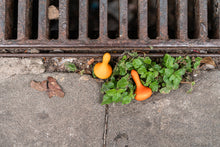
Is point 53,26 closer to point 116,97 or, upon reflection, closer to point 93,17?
point 93,17

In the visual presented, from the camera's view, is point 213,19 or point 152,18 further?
point 152,18

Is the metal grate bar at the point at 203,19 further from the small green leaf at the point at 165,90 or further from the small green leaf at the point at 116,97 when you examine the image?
the small green leaf at the point at 116,97

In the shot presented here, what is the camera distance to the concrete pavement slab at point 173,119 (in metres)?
1.92

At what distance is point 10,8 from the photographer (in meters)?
1.84

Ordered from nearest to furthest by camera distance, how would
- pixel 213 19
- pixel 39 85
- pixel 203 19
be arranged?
pixel 203 19
pixel 213 19
pixel 39 85

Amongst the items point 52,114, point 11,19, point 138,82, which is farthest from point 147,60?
point 11,19

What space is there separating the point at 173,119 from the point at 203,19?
957mm

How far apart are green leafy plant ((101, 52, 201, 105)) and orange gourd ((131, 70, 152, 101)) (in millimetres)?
37

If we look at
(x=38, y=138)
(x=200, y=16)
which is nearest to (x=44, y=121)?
(x=38, y=138)

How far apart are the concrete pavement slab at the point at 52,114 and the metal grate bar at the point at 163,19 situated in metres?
0.77

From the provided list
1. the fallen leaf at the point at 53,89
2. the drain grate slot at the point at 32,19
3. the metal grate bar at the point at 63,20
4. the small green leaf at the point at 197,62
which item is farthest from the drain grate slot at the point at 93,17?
the small green leaf at the point at 197,62

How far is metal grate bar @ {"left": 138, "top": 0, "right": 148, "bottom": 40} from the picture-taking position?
5.74 ft

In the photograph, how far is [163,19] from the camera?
1.74 metres

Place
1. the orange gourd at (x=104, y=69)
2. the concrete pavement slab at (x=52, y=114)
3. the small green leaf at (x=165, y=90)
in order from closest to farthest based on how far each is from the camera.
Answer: the orange gourd at (x=104, y=69) → the small green leaf at (x=165, y=90) → the concrete pavement slab at (x=52, y=114)
